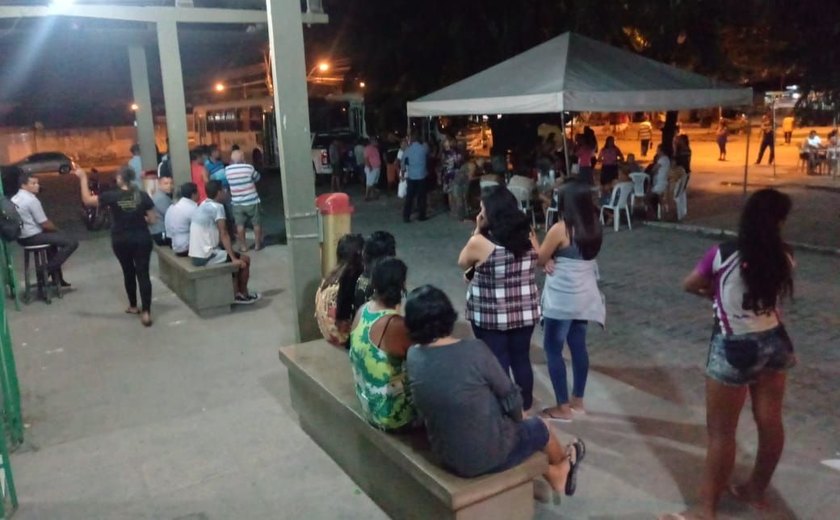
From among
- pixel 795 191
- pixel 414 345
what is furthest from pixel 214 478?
pixel 795 191

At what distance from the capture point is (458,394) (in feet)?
10.2

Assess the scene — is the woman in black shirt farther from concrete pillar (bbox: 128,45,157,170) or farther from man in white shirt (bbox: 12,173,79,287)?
concrete pillar (bbox: 128,45,157,170)

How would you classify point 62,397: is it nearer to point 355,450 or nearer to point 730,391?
point 355,450

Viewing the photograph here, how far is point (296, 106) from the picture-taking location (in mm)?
5137

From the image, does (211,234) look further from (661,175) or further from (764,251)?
(661,175)

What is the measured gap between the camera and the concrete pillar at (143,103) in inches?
550

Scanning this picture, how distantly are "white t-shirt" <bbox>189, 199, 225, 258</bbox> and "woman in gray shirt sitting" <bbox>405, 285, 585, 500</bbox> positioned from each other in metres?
5.14

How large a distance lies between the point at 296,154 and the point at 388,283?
1917mm

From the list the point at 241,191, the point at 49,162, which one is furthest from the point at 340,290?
the point at 49,162

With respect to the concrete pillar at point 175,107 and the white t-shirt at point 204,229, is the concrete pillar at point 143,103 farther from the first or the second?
the white t-shirt at point 204,229

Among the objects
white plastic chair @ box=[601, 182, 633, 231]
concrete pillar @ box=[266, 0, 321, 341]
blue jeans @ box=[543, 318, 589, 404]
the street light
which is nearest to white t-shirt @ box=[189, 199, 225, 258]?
concrete pillar @ box=[266, 0, 321, 341]

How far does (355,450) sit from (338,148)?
634 inches

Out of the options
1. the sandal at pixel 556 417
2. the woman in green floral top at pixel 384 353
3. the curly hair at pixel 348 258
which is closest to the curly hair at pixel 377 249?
the curly hair at pixel 348 258

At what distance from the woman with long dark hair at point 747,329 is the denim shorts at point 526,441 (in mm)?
859
